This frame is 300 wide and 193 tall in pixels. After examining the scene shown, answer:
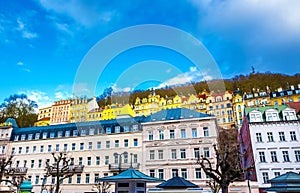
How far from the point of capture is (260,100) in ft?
221

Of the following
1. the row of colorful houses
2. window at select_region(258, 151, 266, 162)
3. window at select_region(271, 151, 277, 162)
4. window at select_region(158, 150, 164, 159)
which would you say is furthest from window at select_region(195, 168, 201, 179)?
the row of colorful houses

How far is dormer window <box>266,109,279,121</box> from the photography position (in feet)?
97.3

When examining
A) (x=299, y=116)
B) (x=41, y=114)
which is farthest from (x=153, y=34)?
(x=41, y=114)

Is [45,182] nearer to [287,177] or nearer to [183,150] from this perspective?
[183,150]

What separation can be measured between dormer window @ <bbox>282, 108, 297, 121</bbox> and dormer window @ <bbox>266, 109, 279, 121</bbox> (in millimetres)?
788

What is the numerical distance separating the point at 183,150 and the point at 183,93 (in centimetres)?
1551

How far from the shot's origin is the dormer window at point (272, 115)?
29.7 metres

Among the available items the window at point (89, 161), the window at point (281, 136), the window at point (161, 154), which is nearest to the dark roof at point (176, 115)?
the window at point (161, 154)

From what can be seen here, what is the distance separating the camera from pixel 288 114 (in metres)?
29.3

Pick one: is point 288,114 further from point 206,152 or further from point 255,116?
point 206,152

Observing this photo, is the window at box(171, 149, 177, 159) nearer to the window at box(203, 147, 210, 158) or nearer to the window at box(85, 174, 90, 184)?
the window at box(203, 147, 210, 158)

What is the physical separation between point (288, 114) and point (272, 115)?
1.71 meters

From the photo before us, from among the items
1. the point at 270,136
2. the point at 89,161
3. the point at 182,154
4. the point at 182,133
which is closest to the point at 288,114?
the point at 270,136

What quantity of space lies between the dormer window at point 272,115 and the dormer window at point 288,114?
79 cm
